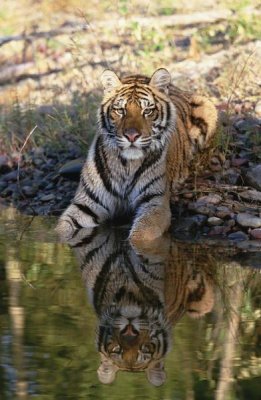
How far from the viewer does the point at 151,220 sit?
8953 millimetres

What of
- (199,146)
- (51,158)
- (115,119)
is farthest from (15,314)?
(51,158)

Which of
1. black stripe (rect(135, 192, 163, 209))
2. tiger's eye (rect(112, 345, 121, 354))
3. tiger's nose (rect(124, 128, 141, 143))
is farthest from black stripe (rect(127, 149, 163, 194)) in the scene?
tiger's eye (rect(112, 345, 121, 354))

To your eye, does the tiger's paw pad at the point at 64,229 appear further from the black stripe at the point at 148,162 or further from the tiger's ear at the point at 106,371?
the tiger's ear at the point at 106,371

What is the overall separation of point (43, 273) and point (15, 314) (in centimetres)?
129

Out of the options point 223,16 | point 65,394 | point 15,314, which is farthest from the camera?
point 223,16

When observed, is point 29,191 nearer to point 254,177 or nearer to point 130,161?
point 130,161

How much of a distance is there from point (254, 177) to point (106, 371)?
16.2 ft

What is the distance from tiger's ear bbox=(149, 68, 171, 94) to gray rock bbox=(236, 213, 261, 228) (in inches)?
51.2

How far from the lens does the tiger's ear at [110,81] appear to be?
9.32 metres

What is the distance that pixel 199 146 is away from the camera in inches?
417

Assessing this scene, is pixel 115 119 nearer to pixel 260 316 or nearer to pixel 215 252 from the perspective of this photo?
pixel 215 252

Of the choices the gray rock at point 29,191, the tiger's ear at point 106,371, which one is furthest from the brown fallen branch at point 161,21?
the tiger's ear at point 106,371

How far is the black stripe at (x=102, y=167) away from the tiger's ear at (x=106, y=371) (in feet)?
14.0

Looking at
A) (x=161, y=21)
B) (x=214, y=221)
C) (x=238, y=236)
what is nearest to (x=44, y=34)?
(x=161, y=21)
